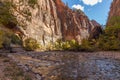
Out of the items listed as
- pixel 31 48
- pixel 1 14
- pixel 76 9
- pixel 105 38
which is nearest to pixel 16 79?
pixel 1 14

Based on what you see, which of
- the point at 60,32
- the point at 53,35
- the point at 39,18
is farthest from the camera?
the point at 60,32

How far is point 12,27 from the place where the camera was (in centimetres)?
4862

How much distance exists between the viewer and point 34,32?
207ft

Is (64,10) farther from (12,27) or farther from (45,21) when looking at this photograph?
(12,27)

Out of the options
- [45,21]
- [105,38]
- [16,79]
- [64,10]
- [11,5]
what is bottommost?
[16,79]

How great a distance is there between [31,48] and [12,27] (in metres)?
12.4

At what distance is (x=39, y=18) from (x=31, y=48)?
3354cm

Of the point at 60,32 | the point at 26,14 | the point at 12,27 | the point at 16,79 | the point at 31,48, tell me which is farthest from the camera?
the point at 60,32

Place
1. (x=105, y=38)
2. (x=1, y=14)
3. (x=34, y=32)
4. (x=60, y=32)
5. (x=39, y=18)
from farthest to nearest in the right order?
(x=60, y=32), (x=39, y=18), (x=34, y=32), (x=105, y=38), (x=1, y=14)

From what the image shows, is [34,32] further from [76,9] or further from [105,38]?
[76,9]

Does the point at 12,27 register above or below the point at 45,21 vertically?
below

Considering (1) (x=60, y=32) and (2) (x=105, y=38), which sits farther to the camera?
(1) (x=60, y=32)

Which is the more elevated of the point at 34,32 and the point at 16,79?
the point at 34,32

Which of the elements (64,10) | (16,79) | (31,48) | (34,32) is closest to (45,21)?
(34,32)
